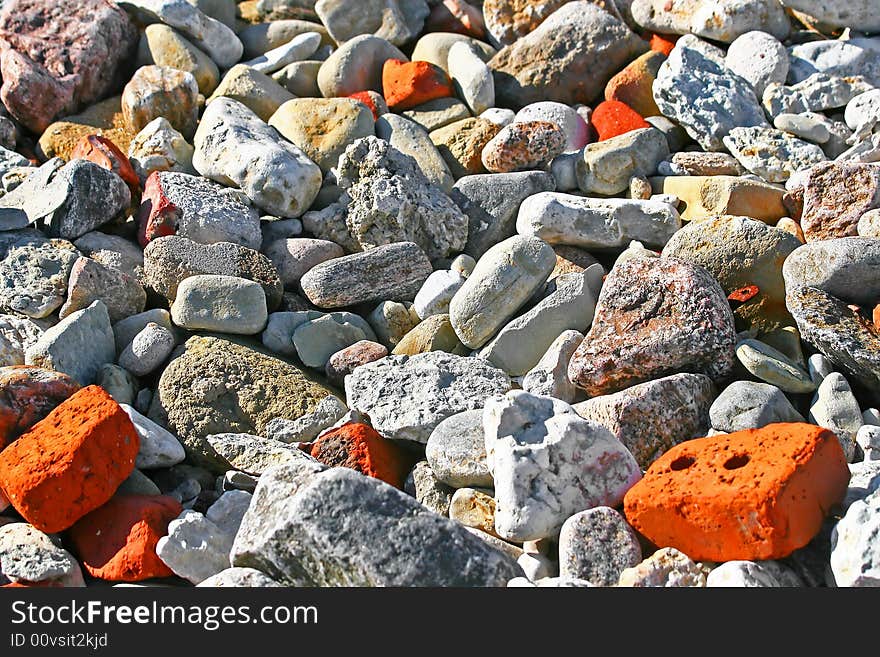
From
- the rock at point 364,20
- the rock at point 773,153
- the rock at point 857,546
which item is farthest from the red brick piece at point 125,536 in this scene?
the rock at point 364,20

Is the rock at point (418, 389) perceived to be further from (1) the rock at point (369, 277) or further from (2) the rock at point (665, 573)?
(2) the rock at point (665, 573)

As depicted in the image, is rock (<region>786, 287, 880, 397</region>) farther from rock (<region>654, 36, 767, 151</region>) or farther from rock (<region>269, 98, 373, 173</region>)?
rock (<region>269, 98, 373, 173</region>)

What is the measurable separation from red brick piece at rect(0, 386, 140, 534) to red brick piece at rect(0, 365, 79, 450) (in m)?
0.13

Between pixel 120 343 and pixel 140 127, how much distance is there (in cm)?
190

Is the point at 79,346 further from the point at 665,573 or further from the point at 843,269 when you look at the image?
the point at 843,269

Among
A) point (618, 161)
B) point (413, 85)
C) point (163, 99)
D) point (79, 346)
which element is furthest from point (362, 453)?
point (163, 99)

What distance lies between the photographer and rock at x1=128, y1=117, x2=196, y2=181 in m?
5.56

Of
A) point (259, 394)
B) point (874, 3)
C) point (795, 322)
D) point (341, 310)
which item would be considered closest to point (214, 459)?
point (259, 394)

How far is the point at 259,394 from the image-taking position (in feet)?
14.3

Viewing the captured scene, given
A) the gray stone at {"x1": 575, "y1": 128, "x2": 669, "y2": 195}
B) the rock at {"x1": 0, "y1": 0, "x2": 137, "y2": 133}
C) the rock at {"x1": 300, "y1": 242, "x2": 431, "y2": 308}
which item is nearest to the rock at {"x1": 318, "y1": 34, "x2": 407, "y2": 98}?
the rock at {"x1": 0, "y1": 0, "x2": 137, "y2": 133}

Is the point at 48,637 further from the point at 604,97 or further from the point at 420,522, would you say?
the point at 604,97

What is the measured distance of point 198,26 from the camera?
6449mm

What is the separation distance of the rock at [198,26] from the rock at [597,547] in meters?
4.37

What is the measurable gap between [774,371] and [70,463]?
257cm
